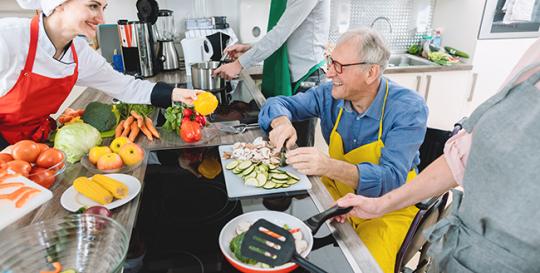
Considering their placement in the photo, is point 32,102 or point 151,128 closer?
point 32,102

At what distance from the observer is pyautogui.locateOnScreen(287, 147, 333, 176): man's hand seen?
1147 mm

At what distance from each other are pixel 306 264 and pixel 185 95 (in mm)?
1042

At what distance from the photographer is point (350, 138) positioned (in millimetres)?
1481

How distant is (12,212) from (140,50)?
1579 millimetres

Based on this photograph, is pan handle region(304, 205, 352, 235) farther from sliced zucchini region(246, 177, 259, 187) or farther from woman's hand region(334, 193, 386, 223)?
sliced zucchini region(246, 177, 259, 187)

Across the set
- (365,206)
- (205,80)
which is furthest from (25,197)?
(205,80)

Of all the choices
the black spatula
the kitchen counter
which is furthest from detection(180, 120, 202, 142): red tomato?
the black spatula

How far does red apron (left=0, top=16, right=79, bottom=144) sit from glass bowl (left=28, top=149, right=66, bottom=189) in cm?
35

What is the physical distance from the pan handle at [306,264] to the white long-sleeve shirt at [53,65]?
1.11 metres

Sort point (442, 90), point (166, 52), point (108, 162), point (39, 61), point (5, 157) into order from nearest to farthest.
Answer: point (5, 157), point (108, 162), point (39, 61), point (166, 52), point (442, 90)

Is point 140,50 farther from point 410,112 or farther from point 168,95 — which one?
point 410,112

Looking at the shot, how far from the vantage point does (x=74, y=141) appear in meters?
1.19

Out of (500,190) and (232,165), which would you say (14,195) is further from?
(500,190)

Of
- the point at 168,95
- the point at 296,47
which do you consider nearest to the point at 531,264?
the point at 168,95
